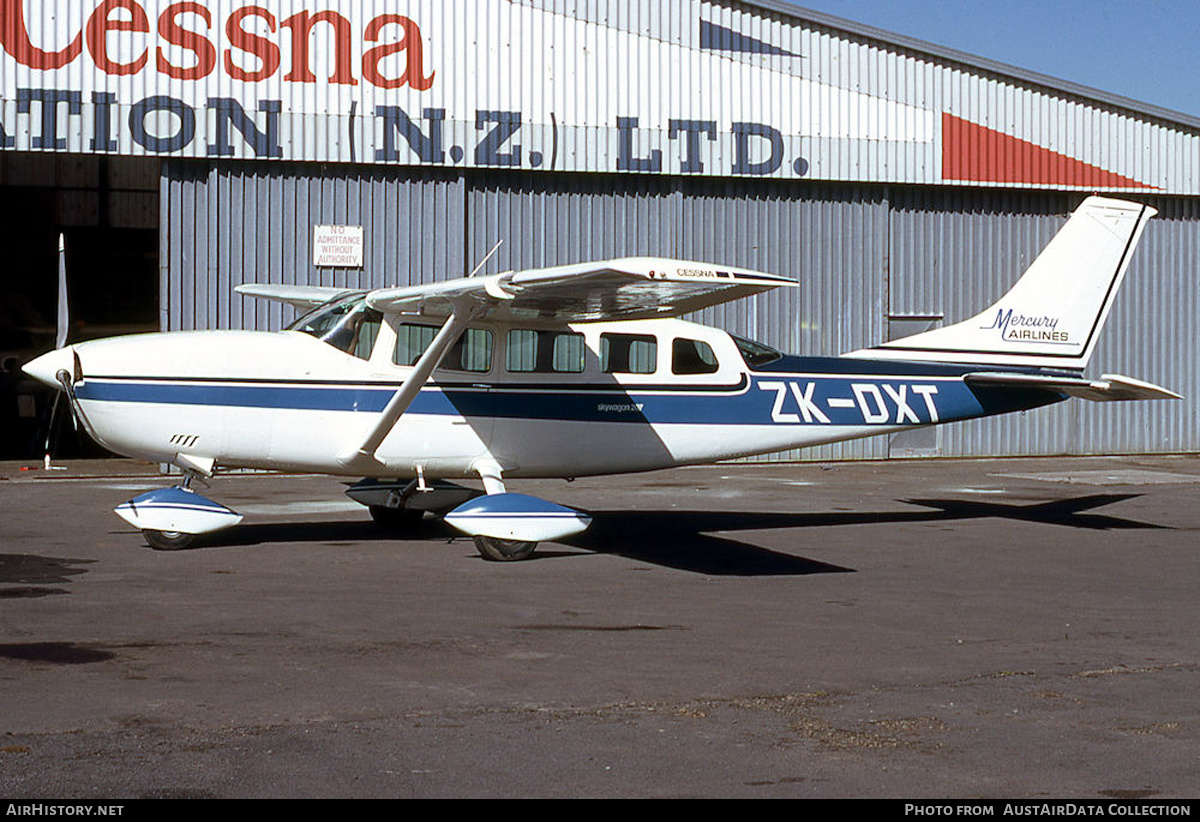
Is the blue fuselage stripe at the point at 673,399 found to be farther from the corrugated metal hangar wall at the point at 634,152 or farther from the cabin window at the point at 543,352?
the corrugated metal hangar wall at the point at 634,152

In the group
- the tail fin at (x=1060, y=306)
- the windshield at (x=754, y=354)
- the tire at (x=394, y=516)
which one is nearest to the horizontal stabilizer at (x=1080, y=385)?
the tail fin at (x=1060, y=306)

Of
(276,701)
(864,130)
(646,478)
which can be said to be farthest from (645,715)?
(864,130)

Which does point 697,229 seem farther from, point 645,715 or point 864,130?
point 645,715

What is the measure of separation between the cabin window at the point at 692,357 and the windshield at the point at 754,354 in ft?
1.14

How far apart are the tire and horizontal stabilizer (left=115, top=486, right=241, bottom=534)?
1.97 meters

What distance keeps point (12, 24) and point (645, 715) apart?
17.0 meters

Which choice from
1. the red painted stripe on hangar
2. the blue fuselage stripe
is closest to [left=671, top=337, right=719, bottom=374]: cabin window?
the blue fuselage stripe

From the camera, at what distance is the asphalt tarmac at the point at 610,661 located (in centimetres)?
515

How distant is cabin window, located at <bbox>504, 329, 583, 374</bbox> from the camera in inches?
469

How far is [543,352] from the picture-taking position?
1201 centimetres

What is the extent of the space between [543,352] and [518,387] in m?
0.40

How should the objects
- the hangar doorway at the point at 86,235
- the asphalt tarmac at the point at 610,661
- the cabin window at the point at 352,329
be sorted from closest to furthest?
1. the asphalt tarmac at the point at 610,661
2. the cabin window at the point at 352,329
3. the hangar doorway at the point at 86,235

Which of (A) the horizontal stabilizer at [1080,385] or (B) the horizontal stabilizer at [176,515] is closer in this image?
(B) the horizontal stabilizer at [176,515]

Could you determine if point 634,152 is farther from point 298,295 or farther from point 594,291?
point 594,291
